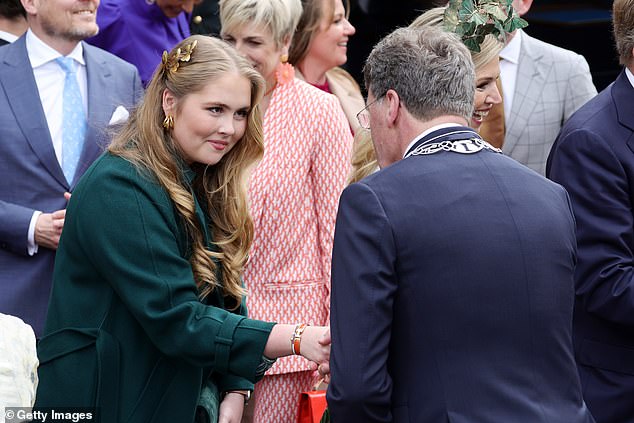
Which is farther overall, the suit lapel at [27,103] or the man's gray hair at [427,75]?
the suit lapel at [27,103]

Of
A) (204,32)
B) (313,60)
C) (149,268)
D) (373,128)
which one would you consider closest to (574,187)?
(373,128)

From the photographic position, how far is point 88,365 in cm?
346

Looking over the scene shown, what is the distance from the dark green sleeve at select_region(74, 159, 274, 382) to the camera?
3406mm

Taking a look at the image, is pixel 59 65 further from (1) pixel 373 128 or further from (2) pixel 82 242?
(1) pixel 373 128

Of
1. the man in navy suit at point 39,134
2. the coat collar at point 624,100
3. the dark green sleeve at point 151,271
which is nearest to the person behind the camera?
the dark green sleeve at point 151,271

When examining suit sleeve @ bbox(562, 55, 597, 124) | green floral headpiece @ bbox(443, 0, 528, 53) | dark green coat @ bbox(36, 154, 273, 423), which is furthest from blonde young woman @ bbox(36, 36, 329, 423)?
suit sleeve @ bbox(562, 55, 597, 124)

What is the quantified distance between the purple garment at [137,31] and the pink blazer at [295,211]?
4.42 feet

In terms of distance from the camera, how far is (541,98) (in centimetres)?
547

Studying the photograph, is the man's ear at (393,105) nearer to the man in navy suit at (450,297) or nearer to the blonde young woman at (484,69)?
the man in navy suit at (450,297)

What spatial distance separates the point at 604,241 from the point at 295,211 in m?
1.42

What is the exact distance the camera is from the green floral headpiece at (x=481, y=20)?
4176 mm

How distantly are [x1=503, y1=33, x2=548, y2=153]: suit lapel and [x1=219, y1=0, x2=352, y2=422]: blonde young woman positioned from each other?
34.4 inches

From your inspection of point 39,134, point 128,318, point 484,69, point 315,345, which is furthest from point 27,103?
point 315,345

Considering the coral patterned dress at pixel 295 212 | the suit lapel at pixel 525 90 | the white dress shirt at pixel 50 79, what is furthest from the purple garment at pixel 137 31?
the suit lapel at pixel 525 90
